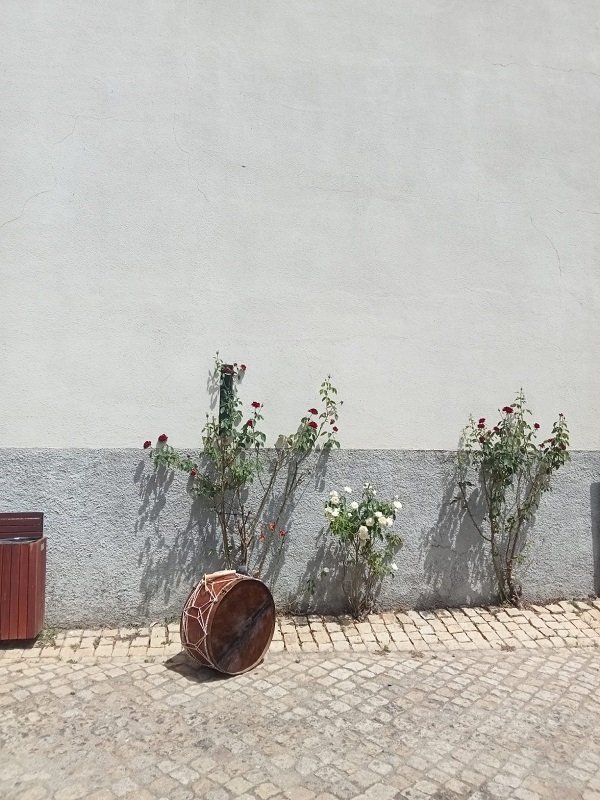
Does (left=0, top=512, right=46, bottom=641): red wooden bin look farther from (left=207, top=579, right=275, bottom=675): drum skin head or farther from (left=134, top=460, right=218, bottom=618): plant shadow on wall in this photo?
(left=207, top=579, right=275, bottom=675): drum skin head

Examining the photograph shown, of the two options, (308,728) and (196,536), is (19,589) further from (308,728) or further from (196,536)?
(308,728)

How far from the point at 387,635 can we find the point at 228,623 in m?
1.42

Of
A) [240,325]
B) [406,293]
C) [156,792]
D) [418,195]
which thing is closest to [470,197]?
[418,195]

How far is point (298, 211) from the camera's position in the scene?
504 centimetres

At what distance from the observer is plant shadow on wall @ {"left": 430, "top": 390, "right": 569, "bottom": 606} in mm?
5234

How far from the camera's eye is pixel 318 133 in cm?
511

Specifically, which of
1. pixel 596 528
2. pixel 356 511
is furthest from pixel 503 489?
pixel 356 511

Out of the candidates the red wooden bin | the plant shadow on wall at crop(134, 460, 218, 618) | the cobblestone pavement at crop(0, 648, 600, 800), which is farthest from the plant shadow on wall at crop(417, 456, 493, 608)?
the red wooden bin

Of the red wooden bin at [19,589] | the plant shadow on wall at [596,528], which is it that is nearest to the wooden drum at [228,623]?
the red wooden bin at [19,589]

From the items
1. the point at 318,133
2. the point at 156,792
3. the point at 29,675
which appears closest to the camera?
the point at 156,792

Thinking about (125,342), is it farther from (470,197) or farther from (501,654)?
(501,654)

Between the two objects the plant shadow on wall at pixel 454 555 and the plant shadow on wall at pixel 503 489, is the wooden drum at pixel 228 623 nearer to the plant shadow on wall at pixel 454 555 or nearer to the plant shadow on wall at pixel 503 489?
the plant shadow on wall at pixel 454 555

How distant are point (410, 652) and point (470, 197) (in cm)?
385

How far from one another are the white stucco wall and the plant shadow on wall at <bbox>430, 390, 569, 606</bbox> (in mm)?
220
